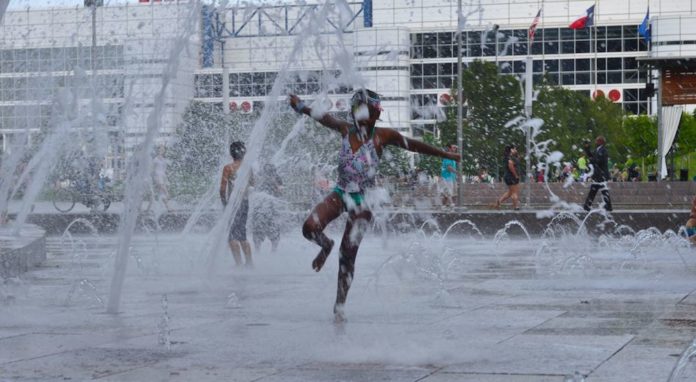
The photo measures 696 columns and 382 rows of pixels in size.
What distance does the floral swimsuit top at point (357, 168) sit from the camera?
28.7 ft

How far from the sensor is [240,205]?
1420cm

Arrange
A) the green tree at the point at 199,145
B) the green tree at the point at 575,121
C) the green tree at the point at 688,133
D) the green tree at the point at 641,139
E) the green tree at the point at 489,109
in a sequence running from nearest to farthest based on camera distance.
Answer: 1. the green tree at the point at 199,145
2. the green tree at the point at 489,109
3. the green tree at the point at 575,121
4. the green tree at the point at 688,133
5. the green tree at the point at 641,139

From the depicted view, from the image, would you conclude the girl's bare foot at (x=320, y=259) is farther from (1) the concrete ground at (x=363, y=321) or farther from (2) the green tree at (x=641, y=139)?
(2) the green tree at (x=641, y=139)

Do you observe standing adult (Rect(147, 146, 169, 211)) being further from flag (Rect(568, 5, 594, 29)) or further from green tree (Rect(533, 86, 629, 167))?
green tree (Rect(533, 86, 629, 167))

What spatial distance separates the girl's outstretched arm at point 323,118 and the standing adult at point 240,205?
5367 millimetres

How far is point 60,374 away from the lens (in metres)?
6.13

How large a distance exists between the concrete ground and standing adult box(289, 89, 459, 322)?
1.48ft

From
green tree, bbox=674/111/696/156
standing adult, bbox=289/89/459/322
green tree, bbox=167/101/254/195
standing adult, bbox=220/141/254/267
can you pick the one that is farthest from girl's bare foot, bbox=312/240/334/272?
green tree, bbox=674/111/696/156

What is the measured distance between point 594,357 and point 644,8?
107 m

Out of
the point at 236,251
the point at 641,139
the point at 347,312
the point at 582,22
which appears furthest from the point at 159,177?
the point at 641,139

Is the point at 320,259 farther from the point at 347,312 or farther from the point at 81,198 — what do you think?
the point at 81,198

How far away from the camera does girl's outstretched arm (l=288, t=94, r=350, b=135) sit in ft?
28.6

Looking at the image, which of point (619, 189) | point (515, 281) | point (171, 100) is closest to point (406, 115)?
point (171, 100)

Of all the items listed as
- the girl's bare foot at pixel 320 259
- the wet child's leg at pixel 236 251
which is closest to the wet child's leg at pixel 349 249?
the girl's bare foot at pixel 320 259
